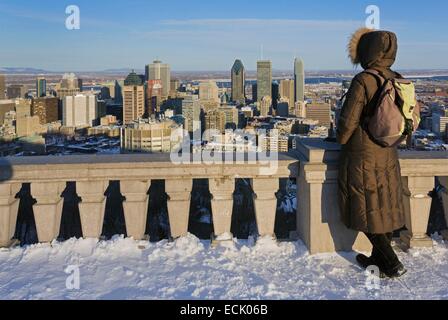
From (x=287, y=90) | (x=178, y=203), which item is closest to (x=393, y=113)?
(x=178, y=203)

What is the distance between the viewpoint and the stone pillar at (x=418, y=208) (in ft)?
16.1

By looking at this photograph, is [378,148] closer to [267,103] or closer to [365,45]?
[365,45]

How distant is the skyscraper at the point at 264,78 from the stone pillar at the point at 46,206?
5658 inches

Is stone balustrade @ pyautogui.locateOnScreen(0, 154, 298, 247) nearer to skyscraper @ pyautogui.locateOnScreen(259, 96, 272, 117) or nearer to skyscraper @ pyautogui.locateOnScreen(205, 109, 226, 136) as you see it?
skyscraper @ pyautogui.locateOnScreen(205, 109, 226, 136)

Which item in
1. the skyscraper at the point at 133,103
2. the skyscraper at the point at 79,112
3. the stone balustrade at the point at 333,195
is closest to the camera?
the stone balustrade at the point at 333,195

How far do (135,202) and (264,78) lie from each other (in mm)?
155807

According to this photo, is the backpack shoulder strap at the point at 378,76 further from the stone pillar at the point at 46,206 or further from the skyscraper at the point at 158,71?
the skyscraper at the point at 158,71

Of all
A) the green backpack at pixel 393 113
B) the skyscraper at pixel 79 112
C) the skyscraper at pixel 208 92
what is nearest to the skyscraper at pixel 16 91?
the skyscraper at pixel 79 112

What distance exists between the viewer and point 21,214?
8367 millimetres

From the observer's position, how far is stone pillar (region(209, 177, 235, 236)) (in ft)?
15.9

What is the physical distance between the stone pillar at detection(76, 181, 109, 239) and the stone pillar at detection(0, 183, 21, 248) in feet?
2.11

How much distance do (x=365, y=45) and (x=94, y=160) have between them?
283cm

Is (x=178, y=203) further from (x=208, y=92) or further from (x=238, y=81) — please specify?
(x=238, y=81)
